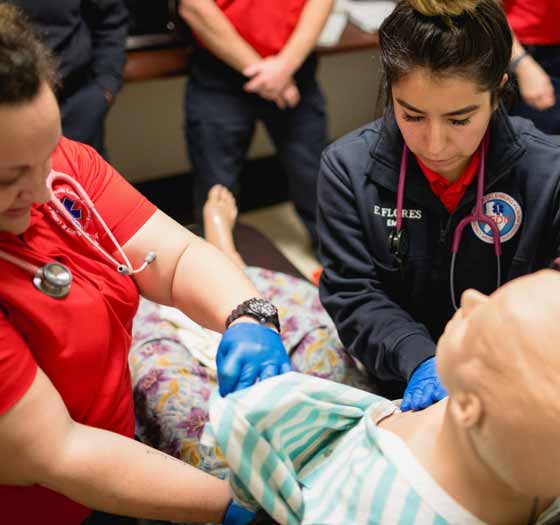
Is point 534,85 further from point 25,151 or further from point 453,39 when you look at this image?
point 25,151

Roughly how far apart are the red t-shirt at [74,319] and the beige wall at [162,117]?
179cm

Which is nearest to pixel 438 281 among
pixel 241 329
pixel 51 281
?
pixel 241 329

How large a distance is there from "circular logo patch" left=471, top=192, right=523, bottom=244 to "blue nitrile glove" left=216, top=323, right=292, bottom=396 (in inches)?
20.2

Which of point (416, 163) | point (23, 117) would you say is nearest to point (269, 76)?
point (416, 163)

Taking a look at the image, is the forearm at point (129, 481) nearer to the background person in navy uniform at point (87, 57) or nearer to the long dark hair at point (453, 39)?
the long dark hair at point (453, 39)

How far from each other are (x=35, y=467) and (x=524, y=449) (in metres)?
0.64

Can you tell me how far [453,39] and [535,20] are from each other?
3.50 feet

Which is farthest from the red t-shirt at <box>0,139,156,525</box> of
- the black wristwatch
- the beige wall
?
the beige wall

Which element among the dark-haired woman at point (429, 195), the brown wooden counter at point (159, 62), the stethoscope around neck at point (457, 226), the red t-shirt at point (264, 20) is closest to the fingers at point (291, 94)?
the red t-shirt at point (264, 20)

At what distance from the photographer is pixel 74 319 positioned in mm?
1012

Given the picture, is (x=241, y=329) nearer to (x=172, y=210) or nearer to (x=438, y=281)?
(x=438, y=281)

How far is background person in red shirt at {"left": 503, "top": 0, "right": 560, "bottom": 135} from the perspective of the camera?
1996mm

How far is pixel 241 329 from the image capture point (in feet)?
3.66

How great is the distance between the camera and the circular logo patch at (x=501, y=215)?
1.35m
